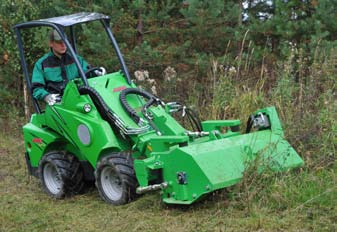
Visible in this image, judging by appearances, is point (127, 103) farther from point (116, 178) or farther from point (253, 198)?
point (253, 198)

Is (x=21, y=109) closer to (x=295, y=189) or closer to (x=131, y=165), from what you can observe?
(x=131, y=165)

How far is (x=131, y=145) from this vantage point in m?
6.71

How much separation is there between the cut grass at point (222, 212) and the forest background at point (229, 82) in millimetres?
11

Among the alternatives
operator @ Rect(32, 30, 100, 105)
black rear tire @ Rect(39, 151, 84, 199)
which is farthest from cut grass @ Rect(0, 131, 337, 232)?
operator @ Rect(32, 30, 100, 105)

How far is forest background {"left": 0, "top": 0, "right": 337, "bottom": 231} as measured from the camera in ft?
19.1

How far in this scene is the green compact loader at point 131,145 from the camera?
19.3ft

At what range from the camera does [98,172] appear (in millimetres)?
6543

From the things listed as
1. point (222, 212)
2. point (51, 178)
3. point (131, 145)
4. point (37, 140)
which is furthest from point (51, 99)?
point (222, 212)

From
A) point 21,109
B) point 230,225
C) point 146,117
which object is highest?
point 146,117

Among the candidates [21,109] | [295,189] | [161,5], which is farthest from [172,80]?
[295,189]

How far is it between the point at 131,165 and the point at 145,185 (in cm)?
35

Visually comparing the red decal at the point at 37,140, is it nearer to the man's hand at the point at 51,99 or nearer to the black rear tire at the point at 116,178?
the man's hand at the point at 51,99

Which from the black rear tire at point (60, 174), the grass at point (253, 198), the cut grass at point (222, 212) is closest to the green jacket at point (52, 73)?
the black rear tire at point (60, 174)

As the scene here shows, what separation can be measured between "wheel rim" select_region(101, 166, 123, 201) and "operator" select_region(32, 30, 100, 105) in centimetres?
127
